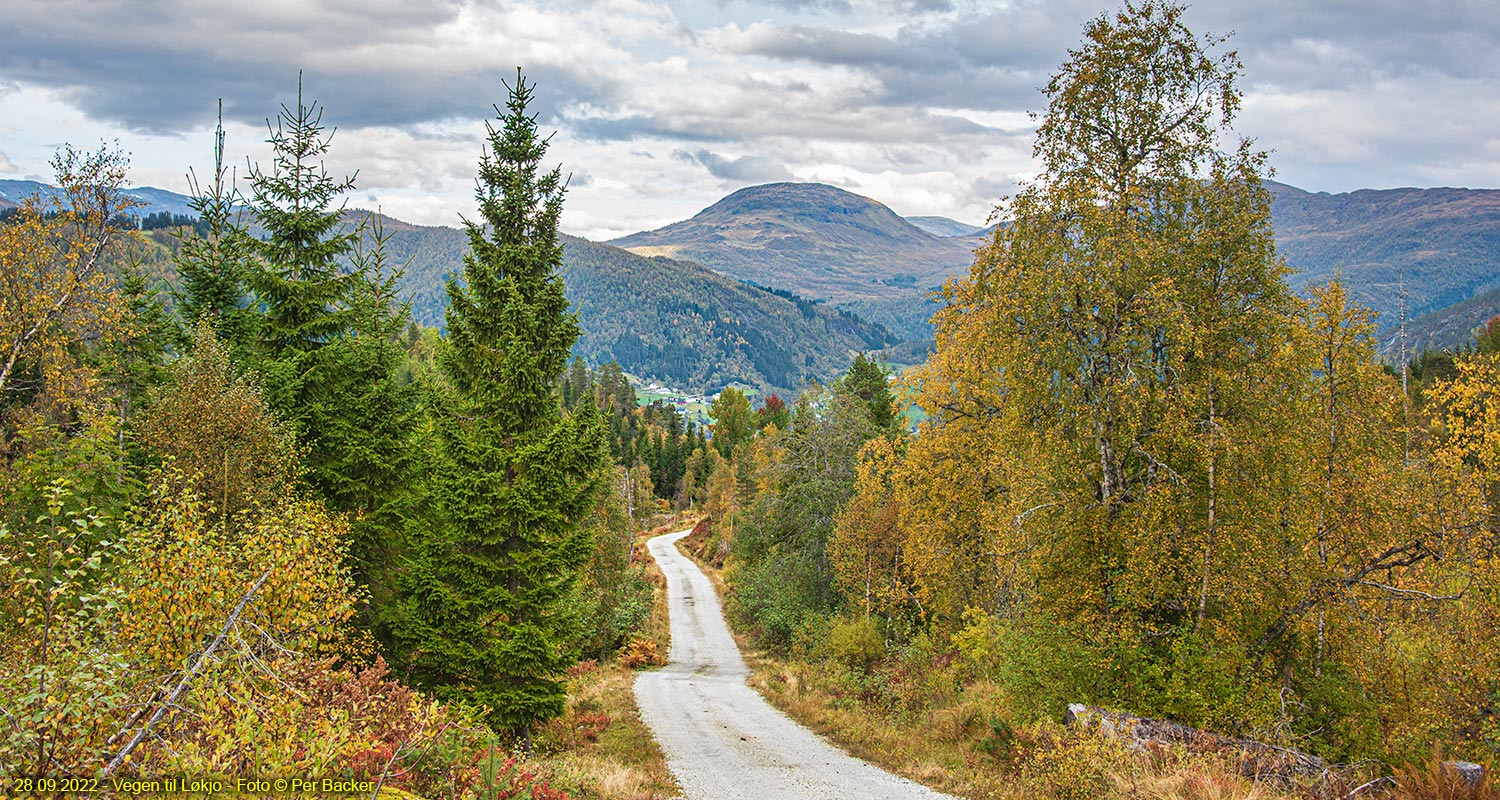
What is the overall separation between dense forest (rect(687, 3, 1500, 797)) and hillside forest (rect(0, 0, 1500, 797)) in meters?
0.07

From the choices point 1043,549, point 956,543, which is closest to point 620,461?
point 956,543

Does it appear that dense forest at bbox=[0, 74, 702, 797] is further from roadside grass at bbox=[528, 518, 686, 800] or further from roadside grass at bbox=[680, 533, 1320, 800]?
roadside grass at bbox=[680, 533, 1320, 800]

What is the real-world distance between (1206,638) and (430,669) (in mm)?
15811

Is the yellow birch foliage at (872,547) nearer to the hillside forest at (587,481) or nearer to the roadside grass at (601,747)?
the hillside forest at (587,481)

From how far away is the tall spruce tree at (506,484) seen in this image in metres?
17.0

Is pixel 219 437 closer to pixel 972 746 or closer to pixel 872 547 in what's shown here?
pixel 972 746

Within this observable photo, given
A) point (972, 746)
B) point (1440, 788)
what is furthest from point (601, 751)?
point (1440, 788)

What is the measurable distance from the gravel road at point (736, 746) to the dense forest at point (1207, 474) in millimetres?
3028

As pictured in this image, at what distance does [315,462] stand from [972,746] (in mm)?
16905

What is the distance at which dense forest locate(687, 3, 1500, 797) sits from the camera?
1321 centimetres

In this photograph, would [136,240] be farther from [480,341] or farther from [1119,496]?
[1119,496]

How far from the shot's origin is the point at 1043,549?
48.7 feet

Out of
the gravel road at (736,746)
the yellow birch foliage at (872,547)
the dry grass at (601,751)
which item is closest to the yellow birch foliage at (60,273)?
the dry grass at (601,751)

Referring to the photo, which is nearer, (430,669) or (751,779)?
(751,779)
